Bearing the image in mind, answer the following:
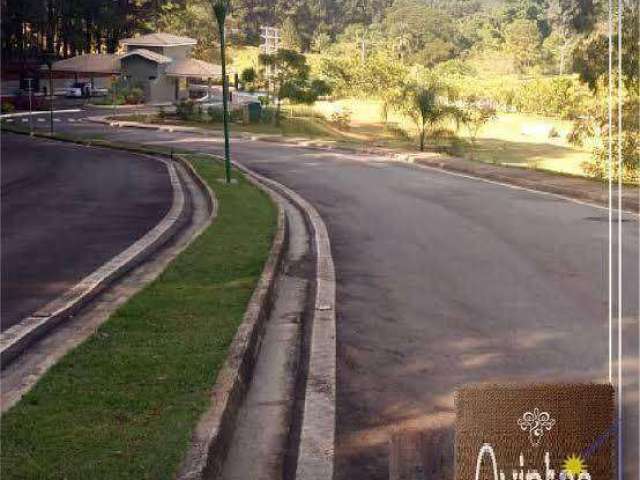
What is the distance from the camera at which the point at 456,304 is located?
11.4m

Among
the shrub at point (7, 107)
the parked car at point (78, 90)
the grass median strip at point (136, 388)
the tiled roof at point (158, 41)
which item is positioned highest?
the tiled roof at point (158, 41)

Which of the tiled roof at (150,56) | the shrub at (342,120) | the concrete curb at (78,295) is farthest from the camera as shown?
the tiled roof at (150,56)

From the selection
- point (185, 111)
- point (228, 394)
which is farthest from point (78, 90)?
point (228, 394)

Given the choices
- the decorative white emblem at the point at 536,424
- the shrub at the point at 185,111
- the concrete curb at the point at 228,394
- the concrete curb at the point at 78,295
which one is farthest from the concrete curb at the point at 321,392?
the shrub at the point at 185,111

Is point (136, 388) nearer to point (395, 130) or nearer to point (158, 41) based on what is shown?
point (395, 130)

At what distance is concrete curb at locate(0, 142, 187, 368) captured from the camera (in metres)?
9.00

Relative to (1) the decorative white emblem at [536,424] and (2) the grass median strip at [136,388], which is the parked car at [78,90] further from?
(1) the decorative white emblem at [536,424]

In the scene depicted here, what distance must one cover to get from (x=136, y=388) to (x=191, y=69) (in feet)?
224

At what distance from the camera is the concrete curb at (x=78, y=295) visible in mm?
9000

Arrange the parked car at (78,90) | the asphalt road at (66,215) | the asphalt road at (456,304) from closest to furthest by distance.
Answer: the asphalt road at (456,304) → the asphalt road at (66,215) → the parked car at (78,90)

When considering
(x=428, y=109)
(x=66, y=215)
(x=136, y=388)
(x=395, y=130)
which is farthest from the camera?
(x=395, y=130)

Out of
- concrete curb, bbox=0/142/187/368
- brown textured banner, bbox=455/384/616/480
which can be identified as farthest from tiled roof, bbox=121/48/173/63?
brown textured banner, bbox=455/384/616/480

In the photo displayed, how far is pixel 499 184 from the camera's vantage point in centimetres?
2738

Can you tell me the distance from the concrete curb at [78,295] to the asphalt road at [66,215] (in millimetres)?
217
